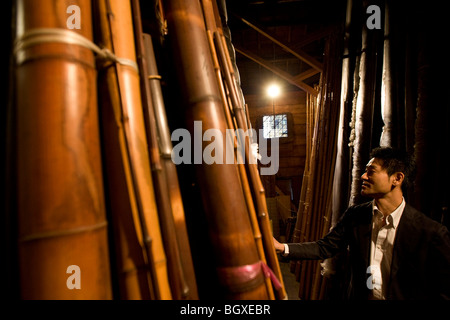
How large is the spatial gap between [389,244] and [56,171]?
77.9 inches

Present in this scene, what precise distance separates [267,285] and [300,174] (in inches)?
345

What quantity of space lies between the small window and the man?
305 inches

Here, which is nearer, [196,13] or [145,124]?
[145,124]

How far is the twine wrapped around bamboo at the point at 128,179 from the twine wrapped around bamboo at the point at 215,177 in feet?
0.71

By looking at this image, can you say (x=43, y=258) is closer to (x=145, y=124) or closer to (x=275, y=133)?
(x=145, y=124)

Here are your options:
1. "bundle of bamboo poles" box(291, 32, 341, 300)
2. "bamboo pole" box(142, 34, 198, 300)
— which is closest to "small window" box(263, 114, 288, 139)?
"bundle of bamboo poles" box(291, 32, 341, 300)

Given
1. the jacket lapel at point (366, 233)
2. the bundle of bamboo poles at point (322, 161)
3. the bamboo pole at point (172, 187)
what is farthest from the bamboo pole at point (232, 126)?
the bundle of bamboo poles at point (322, 161)

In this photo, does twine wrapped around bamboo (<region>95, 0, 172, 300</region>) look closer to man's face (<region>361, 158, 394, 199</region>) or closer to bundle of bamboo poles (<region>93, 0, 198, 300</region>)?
bundle of bamboo poles (<region>93, 0, 198, 300</region>)

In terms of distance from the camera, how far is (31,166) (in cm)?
61

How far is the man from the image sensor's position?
1310 millimetres

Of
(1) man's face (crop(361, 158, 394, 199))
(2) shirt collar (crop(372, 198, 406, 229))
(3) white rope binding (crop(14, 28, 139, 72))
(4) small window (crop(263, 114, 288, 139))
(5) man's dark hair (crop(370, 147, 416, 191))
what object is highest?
(4) small window (crop(263, 114, 288, 139))

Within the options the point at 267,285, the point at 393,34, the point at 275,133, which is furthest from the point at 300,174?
the point at 267,285

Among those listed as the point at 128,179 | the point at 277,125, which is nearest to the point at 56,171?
the point at 128,179

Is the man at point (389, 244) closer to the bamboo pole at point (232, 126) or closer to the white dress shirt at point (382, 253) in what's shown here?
the white dress shirt at point (382, 253)
